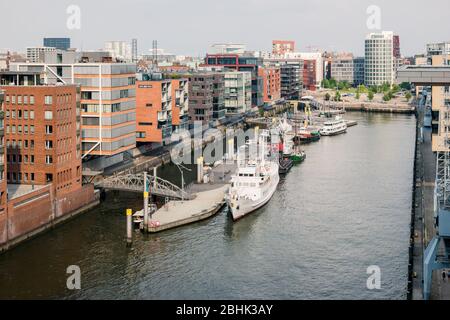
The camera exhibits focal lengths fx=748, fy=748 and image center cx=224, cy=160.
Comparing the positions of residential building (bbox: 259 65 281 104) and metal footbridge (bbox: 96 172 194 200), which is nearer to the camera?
metal footbridge (bbox: 96 172 194 200)

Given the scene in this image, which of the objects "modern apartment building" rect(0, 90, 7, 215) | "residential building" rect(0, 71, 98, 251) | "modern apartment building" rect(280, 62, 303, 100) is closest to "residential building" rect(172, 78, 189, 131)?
"residential building" rect(0, 71, 98, 251)

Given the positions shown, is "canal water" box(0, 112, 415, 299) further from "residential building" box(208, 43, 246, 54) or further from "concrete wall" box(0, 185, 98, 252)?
"residential building" box(208, 43, 246, 54)

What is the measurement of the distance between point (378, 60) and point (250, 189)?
142178 mm

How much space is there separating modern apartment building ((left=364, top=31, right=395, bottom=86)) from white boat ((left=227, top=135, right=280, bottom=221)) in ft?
441

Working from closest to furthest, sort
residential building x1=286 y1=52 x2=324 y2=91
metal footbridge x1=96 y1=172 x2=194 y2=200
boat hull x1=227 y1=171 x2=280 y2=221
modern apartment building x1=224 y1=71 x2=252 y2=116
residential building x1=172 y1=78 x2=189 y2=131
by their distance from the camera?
boat hull x1=227 y1=171 x2=280 y2=221 → metal footbridge x1=96 y1=172 x2=194 y2=200 → residential building x1=172 y1=78 x2=189 y2=131 → modern apartment building x1=224 y1=71 x2=252 y2=116 → residential building x1=286 y1=52 x2=324 y2=91

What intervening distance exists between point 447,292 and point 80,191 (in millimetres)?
23729

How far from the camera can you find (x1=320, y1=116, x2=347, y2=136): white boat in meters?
88.2

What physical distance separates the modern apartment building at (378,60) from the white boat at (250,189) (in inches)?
5288

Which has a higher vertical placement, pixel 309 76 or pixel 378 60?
pixel 378 60

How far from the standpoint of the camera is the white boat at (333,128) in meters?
88.2

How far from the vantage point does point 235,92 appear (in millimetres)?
94688

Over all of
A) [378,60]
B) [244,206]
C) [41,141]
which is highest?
[378,60]

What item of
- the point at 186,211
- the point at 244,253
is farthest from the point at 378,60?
the point at 244,253

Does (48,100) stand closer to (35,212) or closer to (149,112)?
(35,212)
